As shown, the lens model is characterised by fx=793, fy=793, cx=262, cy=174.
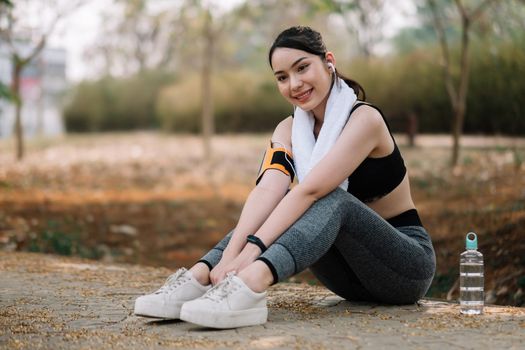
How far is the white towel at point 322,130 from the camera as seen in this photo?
11.1 ft

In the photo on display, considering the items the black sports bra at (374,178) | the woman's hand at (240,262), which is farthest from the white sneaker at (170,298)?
the black sports bra at (374,178)

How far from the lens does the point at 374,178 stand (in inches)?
135

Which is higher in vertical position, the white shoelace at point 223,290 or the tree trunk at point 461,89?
the tree trunk at point 461,89

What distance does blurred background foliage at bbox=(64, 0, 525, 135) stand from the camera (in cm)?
1357

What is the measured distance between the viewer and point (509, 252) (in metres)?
5.34

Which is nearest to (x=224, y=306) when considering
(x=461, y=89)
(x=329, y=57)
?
(x=329, y=57)

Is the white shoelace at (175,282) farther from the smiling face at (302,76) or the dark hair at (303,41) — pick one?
the dark hair at (303,41)

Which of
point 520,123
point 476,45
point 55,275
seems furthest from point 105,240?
point 476,45

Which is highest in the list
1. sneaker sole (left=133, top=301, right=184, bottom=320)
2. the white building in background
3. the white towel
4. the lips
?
the white building in background

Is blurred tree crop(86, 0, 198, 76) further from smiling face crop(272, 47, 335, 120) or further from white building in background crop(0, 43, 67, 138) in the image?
smiling face crop(272, 47, 335, 120)

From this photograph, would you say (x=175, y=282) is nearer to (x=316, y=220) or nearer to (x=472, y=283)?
(x=316, y=220)

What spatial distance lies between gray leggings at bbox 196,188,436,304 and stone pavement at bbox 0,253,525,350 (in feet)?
0.37

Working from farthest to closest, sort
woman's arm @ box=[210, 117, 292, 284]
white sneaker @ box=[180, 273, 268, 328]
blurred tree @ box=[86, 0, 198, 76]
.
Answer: blurred tree @ box=[86, 0, 198, 76] < woman's arm @ box=[210, 117, 292, 284] < white sneaker @ box=[180, 273, 268, 328]

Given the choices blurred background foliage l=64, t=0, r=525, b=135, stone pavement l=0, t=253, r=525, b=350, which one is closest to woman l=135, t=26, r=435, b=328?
stone pavement l=0, t=253, r=525, b=350
